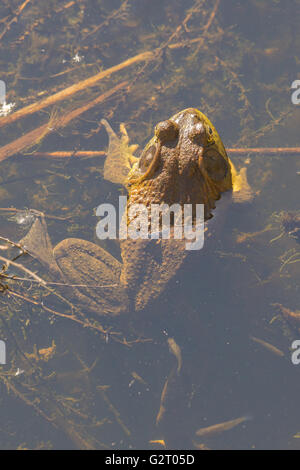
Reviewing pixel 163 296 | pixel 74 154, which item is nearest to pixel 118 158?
pixel 74 154

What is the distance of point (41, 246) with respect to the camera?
283 inches

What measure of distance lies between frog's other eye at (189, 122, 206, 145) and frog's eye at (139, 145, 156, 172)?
69 cm

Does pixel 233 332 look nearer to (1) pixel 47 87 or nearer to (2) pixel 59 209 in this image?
(2) pixel 59 209

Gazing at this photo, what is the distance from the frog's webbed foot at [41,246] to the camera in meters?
7.02

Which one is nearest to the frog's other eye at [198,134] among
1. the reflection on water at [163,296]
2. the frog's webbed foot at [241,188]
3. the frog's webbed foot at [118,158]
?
the frog's webbed foot at [241,188]

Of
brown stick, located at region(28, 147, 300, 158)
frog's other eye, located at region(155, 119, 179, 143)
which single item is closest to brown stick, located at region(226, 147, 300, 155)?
brown stick, located at region(28, 147, 300, 158)

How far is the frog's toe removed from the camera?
21.9 feet

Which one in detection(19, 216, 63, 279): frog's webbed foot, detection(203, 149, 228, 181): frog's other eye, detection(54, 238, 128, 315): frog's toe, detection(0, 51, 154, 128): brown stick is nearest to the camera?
detection(203, 149, 228, 181): frog's other eye

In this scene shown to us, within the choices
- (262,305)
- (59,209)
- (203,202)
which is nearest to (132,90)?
(59,209)

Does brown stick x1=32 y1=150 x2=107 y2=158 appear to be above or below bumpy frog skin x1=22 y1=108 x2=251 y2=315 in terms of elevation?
above

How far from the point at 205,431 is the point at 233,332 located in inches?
71.7

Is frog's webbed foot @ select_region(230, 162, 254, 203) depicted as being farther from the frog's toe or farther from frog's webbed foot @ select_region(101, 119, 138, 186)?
the frog's toe

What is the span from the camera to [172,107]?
26.6 feet

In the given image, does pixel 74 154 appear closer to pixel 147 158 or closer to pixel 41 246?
pixel 41 246
